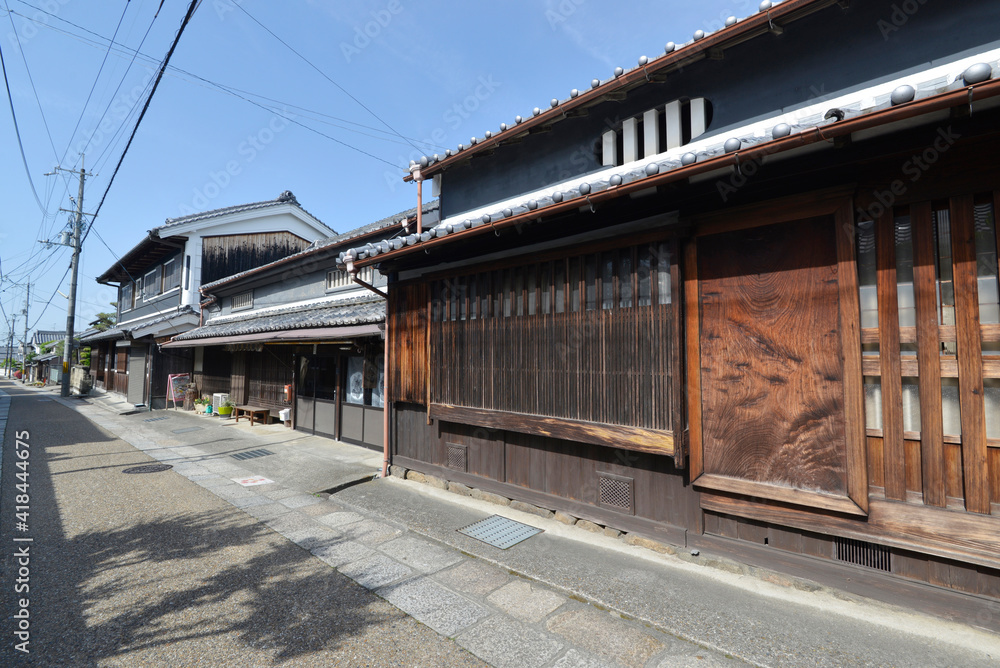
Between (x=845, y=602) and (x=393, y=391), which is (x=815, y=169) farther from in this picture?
(x=393, y=391)

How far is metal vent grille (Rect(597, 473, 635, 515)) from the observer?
4984 mm

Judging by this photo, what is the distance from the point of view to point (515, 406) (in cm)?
594

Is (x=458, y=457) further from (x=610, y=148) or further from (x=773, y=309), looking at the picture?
(x=610, y=148)

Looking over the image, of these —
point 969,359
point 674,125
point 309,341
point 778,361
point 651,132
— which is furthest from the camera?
point 309,341

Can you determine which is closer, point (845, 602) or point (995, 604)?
point (995, 604)

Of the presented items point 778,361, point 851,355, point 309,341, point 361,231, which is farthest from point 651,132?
point 361,231

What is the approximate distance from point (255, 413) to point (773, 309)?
14522 mm

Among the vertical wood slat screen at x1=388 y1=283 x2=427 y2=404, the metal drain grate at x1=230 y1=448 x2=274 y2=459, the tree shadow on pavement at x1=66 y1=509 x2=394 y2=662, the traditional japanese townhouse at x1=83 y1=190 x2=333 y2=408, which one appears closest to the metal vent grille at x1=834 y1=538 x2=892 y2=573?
the tree shadow on pavement at x1=66 y1=509 x2=394 y2=662

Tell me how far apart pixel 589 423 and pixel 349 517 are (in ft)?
11.6

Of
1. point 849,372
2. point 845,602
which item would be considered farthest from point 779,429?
point 845,602

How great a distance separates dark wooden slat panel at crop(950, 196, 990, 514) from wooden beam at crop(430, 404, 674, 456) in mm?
2163

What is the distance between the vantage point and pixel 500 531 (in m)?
5.36

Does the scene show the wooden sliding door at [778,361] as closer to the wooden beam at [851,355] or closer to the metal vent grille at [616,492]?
the wooden beam at [851,355]

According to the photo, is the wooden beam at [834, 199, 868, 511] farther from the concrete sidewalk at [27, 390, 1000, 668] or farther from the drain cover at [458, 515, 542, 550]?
the drain cover at [458, 515, 542, 550]
